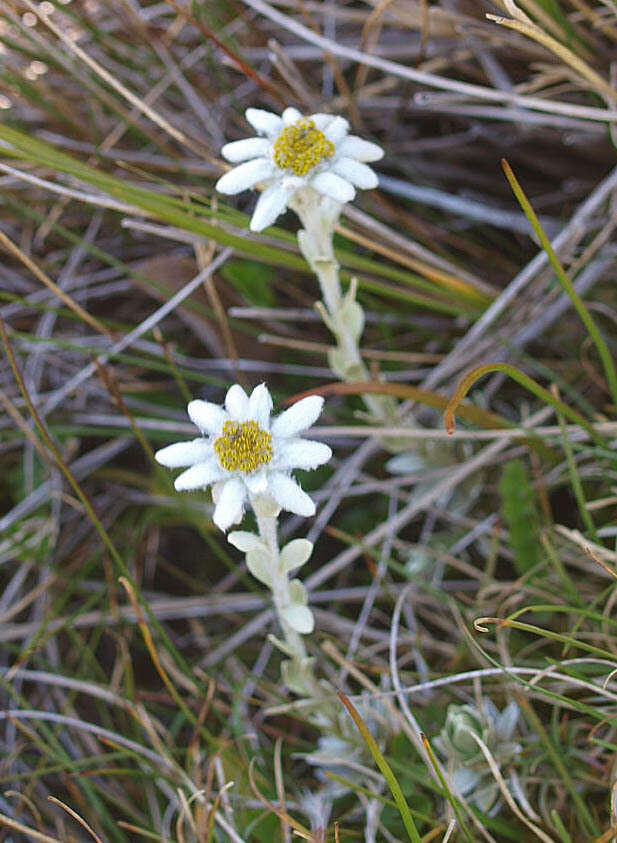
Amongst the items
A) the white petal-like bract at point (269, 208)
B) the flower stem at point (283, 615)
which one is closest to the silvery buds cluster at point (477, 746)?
the flower stem at point (283, 615)

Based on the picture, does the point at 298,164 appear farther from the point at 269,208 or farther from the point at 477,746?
the point at 477,746

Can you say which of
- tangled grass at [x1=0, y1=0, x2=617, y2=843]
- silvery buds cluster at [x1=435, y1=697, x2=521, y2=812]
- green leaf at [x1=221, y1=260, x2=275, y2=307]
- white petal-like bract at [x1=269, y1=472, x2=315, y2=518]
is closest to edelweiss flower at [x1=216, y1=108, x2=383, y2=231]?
tangled grass at [x1=0, y1=0, x2=617, y2=843]

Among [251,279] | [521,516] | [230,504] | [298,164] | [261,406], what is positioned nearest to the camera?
[230,504]

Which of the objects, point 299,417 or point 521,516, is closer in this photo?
point 299,417

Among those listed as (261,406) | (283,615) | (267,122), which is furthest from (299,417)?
(267,122)

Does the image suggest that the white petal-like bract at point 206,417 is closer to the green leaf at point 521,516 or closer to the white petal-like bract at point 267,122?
the white petal-like bract at point 267,122

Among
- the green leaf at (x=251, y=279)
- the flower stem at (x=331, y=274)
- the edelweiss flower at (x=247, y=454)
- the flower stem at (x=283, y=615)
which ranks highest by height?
the green leaf at (x=251, y=279)

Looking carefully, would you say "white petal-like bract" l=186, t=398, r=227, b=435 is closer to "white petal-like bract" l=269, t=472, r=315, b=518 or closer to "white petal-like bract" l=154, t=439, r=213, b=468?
"white petal-like bract" l=154, t=439, r=213, b=468
